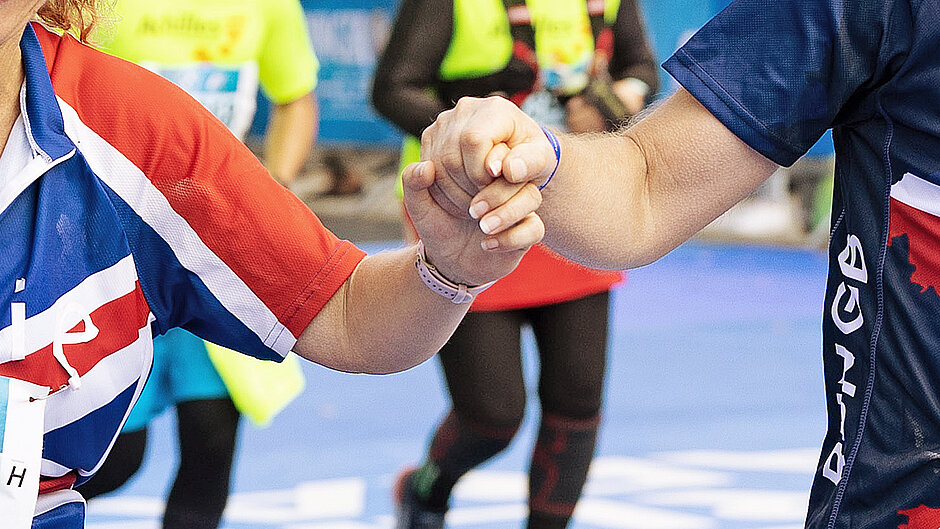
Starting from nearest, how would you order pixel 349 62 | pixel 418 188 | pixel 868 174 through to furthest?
1. pixel 418 188
2. pixel 868 174
3. pixel 349 62

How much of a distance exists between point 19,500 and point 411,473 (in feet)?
6.58

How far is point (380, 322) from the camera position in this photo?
1.41 m

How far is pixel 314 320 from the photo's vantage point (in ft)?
4.65

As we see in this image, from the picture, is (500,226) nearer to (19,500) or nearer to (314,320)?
(314,320)

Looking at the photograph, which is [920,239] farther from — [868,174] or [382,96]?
[382,96]

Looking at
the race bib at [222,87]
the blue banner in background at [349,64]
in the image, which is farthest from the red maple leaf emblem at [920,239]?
the blue banner in background at [349,64]

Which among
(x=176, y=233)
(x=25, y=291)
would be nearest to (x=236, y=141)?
(x=176, y=233)

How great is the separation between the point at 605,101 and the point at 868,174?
1630 mm

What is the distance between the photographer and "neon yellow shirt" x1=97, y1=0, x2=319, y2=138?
2766 mm

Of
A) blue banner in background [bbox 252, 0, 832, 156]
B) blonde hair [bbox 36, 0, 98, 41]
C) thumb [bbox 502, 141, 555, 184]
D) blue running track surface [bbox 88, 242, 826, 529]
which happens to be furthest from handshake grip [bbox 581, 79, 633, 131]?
blue banner in background [bbox 252, 0, 832, 156]

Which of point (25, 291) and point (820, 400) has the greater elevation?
point (25, 291)

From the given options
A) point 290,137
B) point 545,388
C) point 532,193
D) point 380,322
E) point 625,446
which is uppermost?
point 532,193

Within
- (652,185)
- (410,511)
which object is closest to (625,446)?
(410,511)

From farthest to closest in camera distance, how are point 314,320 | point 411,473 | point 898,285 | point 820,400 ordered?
point 820,400 < point 411,473 < point 314,320 < point 898,285
